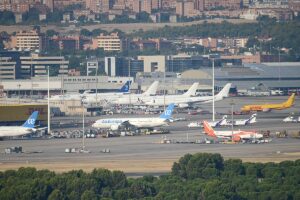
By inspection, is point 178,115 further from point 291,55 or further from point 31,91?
point 291,55

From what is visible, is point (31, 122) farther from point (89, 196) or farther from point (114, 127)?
point (89, 196)

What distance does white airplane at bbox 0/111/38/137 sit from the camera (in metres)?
96.9

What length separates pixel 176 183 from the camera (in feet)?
231

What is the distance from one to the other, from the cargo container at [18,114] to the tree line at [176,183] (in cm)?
3062

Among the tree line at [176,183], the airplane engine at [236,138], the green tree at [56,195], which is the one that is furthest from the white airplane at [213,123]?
the green tree at [56,195]

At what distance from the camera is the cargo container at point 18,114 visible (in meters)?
106

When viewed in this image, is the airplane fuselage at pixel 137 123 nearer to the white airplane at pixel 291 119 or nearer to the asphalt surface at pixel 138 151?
the asphalt surface at pixel 138 151

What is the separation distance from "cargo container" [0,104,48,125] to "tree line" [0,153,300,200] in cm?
3062

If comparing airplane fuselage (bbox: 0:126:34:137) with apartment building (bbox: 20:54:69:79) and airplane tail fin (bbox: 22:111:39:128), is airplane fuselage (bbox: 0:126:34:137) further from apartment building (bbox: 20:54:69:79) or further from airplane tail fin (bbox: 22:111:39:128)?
apartment building (bbox: 20:54:69:79)

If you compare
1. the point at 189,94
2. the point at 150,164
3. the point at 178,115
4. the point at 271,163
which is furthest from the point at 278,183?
the point at 189,94

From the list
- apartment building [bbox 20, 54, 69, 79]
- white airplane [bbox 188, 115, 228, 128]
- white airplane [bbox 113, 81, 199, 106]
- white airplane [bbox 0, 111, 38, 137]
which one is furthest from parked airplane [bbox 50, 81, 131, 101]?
white airplane [bbox 0, 111, 38, 137]

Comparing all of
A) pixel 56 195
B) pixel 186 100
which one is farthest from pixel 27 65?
pixel 56 195

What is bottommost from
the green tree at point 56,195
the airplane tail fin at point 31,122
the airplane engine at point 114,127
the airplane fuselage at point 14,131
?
the airplane engine at point 114,127

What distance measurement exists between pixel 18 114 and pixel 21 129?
945cm
